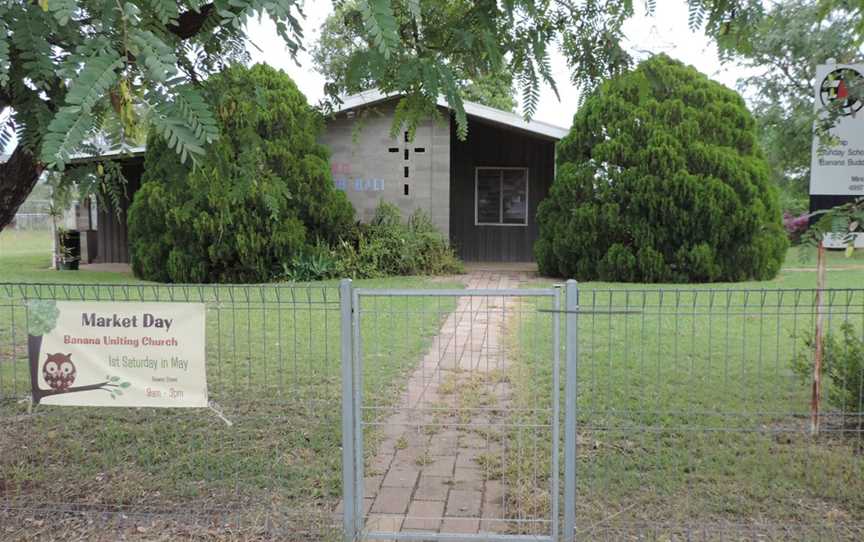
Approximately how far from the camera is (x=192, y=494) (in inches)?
167

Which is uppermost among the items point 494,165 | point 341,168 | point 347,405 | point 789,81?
point 789,81

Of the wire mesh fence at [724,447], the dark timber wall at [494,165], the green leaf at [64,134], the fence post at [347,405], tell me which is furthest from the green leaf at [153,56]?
the dark timber wall at [494,165]

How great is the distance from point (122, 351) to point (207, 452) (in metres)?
1.33

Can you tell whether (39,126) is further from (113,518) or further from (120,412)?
(120,412)

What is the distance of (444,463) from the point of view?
15.5ft

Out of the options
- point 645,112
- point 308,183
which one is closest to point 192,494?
point 308,183

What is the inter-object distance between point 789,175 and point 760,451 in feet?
82.9

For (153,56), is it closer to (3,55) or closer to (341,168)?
(3,55)

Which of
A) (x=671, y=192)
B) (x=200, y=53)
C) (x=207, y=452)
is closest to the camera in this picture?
(x=200, y=53)

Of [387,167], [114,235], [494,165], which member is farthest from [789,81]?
[114,235]

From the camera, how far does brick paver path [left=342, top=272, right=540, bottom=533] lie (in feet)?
12.7

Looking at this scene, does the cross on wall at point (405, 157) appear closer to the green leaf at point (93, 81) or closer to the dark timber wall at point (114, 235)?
the dark timber wall at point (114, 235)

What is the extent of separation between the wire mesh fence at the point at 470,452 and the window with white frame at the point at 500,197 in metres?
11.4

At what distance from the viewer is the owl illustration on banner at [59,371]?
3771 millimetres
